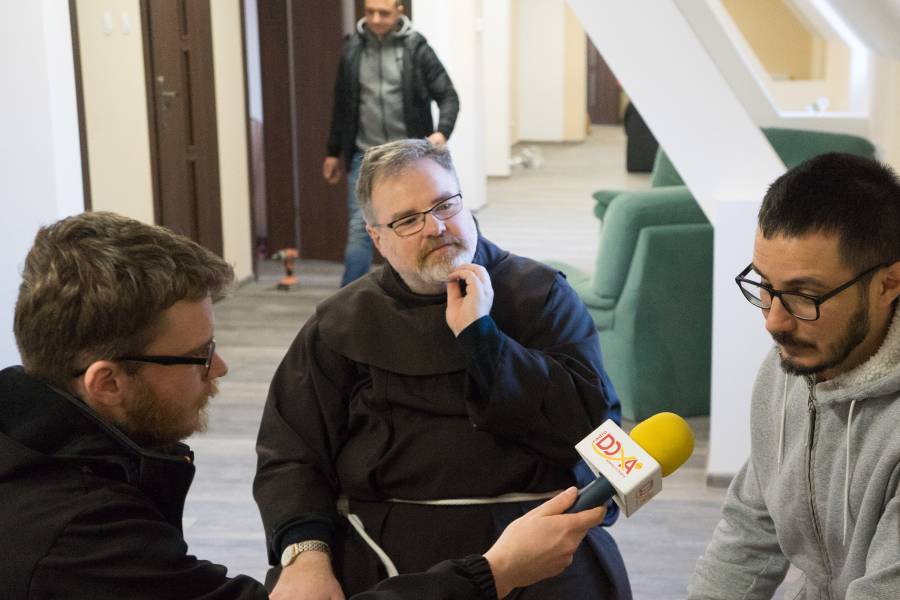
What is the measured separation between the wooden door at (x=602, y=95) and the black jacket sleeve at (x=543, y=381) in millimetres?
16031

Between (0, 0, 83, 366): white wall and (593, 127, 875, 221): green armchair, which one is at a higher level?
(0, 0, 83, 366): white wall

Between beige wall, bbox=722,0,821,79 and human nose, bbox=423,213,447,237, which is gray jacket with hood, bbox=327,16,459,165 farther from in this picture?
beige wall, bbox=722,0,821,79

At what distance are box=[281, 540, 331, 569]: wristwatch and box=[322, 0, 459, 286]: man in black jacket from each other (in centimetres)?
388

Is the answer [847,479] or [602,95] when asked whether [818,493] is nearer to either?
[847,479]

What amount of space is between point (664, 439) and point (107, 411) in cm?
76

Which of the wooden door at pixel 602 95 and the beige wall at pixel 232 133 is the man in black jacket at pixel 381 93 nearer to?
the beige wall at pixel 232 133

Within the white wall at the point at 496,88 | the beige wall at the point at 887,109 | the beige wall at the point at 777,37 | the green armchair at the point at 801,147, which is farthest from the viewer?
the beige wall at the point at 777,37

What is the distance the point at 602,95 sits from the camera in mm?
18219

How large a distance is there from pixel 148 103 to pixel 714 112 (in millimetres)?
3376

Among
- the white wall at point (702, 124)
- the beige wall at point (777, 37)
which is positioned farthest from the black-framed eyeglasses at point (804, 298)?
the beige wall at point (777, 37)

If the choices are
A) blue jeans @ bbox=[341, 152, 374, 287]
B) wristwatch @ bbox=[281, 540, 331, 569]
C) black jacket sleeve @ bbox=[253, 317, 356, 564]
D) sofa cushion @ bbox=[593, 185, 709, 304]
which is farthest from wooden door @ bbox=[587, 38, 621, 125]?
wristwatch @ bbox=[281, 540, 331, 569]

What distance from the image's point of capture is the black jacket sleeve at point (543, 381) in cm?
223

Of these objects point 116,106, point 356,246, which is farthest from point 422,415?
point 116,106

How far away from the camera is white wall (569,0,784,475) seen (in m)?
3.85
